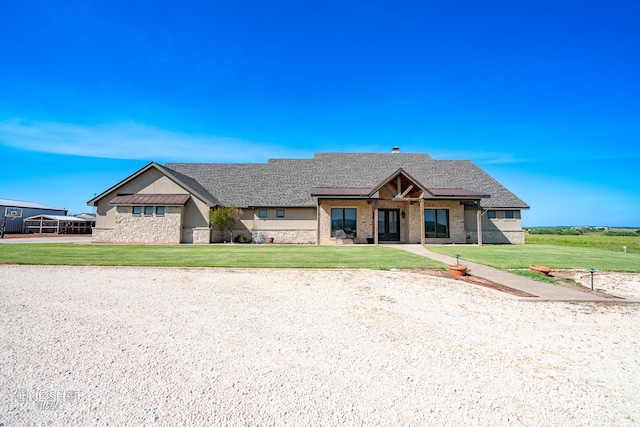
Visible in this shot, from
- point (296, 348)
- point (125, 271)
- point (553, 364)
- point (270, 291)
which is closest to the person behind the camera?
point (553, 364)

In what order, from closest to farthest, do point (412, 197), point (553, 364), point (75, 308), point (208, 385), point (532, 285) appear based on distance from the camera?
point (208, 385), point (553, 364), point (75, 308), point (532, 285), point (412, 197)

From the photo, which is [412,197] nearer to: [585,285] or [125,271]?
[585,285]

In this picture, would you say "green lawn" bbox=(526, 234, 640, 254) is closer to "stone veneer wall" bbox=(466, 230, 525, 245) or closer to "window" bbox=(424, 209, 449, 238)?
"stone veneer wall" bbox=(466, 230, 525, 245)

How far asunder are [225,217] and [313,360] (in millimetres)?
20204

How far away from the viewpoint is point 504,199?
2483 cm

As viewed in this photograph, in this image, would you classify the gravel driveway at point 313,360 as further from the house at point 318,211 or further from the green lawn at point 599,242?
the green lawn at point 599,242

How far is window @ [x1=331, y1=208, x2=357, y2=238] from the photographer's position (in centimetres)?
2269

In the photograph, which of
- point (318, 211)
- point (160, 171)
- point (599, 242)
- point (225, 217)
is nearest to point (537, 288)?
point (318, 211)

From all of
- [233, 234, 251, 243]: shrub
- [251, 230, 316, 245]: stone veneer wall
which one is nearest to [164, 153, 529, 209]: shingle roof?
[251, 230, 316, 245]: stone veneer wall

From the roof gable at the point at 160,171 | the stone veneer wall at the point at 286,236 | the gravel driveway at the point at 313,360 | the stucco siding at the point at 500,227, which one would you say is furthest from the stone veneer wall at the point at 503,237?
the roof gable at the point at 160,171

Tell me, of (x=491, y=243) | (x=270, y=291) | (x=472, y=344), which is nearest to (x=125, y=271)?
(x=270, y=291)

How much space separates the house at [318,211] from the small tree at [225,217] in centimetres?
56

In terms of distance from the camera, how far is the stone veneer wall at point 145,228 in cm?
2242

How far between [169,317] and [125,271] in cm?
594
